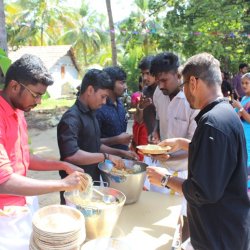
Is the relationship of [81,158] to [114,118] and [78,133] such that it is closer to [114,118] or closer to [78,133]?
[78,133]

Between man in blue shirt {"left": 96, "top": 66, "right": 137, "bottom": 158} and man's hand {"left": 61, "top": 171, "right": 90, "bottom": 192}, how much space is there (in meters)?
1.24

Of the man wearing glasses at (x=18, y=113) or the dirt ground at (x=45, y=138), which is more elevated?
the man wearing glasses at (x=18, y=113)

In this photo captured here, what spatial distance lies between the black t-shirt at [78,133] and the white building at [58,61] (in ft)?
61.5

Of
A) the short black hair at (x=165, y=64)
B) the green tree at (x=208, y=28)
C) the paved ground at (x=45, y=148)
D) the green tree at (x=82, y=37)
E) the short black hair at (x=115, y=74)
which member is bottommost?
the paved ground at (x=45, y=148)

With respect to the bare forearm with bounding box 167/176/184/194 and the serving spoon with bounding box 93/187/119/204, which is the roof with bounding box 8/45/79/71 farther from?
the bare forearm with bounding box 167/176/184/194

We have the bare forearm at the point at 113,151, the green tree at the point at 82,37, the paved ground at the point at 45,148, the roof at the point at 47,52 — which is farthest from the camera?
the green tree at the point at 82,37

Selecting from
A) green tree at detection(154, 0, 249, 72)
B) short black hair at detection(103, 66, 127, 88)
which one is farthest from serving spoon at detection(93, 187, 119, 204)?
green tree at detection(154, 0, 249, 72)

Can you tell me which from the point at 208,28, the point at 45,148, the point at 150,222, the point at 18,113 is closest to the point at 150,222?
the point at 150,222

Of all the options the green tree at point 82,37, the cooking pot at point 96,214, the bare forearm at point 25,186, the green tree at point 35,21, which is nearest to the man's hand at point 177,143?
the cooking pot at point 96,214

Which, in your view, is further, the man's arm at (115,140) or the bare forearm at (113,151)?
the man's arm at (115,140)

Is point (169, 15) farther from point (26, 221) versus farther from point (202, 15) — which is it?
point (26, 221)

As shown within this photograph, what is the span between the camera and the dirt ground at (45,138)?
5.40 metres

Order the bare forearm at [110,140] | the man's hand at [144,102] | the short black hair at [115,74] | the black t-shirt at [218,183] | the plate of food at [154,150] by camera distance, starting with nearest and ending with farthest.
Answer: the black t-shirt at [218,183] < the plate of food at [154,150] < the bare forearm at [110,140] < the short black hair at [115,74] < the man's hand at [144,102]

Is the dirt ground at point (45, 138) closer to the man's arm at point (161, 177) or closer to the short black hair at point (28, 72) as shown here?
the man's arm at point (161, 177)
